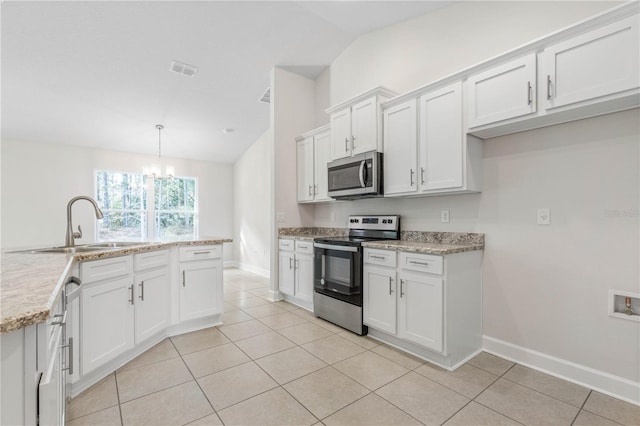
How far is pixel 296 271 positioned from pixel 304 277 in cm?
17

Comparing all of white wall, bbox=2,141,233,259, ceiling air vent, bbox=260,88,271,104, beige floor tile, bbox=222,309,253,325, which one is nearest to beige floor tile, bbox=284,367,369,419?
beige floor tile, bbox=222,309,253,325

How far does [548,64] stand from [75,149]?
277 inches

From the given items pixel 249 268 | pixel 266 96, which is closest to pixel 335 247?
pixel 266 96

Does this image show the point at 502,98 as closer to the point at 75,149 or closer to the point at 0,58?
the point at 0,58

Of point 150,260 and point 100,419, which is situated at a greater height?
point 150,260

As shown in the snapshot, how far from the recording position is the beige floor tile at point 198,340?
2721 millimetres

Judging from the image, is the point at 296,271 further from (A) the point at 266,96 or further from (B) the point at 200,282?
(A) the point at 266,96

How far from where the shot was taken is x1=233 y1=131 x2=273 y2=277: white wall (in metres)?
6.04

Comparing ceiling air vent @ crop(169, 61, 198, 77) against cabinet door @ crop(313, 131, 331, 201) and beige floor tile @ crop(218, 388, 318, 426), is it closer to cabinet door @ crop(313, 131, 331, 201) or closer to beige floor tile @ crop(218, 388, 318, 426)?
cabinet door @ crop(313, 131, 331, 201)

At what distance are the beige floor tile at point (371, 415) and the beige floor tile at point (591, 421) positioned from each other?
0.94 m

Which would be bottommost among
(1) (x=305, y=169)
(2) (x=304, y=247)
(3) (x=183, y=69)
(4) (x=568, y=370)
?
(4) (x=568, y=370)

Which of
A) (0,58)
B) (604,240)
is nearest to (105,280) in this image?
(0,58)

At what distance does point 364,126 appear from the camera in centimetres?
332

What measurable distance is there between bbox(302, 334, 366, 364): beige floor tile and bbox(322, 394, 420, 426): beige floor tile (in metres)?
0.59
